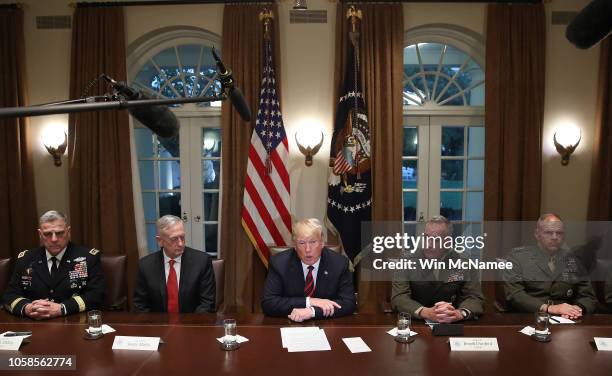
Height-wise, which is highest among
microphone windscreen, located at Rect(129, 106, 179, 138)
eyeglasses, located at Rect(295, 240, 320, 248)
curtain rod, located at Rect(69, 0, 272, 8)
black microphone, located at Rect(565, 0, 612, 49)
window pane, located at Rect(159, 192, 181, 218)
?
curtain rod, located at Rect(69, 0, 272, 8)

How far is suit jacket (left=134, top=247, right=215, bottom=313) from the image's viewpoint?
252cm

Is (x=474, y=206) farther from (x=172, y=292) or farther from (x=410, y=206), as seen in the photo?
(x=172, y=292)

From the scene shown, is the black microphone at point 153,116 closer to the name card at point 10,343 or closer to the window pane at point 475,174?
the name card at point 10,343

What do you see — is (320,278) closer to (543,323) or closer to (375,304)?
(543,323)

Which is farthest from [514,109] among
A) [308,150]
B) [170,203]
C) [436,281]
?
[170,203]

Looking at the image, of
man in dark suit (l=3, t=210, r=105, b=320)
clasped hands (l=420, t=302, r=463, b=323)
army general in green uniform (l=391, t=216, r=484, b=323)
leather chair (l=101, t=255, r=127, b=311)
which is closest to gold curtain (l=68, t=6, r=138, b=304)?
leather chair (l=101, t=255, r=127, b=311)

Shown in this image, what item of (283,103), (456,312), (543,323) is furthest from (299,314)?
(283,103)

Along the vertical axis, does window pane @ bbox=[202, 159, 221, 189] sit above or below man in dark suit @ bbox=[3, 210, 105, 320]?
above

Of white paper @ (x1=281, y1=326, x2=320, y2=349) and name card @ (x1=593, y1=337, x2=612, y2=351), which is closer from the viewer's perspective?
name card @ (x1=593, y1=337, x2=612, y2=351)

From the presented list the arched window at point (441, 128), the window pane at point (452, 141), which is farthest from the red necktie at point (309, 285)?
the window pane at point (452, 141)

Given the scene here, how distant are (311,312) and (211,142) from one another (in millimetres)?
2480

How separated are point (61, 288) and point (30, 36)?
2652 millimetres

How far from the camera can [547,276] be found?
2.65 m

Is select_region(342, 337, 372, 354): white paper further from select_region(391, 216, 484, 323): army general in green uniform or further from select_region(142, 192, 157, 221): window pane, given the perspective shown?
select_region(142, 192, 157, 221): window pane
